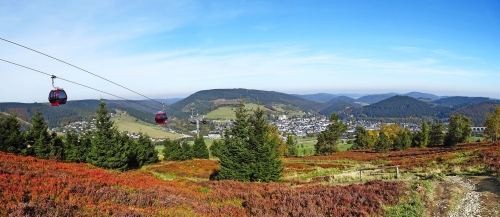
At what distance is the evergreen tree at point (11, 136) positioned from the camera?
4081 centimetres

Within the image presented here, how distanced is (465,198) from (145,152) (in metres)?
56.8

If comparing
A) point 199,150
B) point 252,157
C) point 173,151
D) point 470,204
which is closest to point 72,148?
point 173,151

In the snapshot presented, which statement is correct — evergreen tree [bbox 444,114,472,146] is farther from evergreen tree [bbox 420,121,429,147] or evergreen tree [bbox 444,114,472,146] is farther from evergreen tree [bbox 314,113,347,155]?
evergreen tree [bbox 314,113,347,155]

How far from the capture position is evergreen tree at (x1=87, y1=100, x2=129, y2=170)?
39122 millimetres

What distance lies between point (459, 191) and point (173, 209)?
15.4 meters

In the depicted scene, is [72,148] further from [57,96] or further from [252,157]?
[252,157]

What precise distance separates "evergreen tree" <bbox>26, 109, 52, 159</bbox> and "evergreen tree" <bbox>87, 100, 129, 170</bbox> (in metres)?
11.7

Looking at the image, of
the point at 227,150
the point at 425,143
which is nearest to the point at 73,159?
the point at 227,150

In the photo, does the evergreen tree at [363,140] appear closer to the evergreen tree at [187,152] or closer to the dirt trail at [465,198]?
the evergreen tree at [187,152]

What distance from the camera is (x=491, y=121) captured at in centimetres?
7362

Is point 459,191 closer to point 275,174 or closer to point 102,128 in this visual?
point 275,174

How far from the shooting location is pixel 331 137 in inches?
3145

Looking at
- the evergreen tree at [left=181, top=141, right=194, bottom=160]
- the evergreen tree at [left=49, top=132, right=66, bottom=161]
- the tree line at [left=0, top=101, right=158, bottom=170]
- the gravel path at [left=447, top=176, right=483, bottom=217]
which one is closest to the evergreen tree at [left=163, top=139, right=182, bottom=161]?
the evergreen tree at [left=181, top=141, right=194, bottom=160]

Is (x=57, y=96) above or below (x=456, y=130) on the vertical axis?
above
